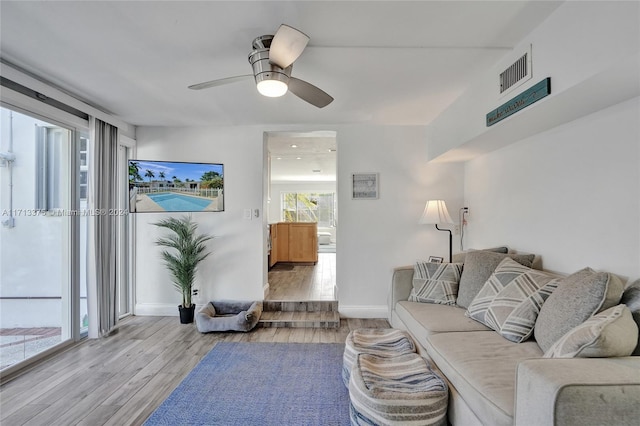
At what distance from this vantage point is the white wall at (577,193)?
1.64 meters

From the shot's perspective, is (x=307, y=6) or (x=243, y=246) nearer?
(x=307, y=6)

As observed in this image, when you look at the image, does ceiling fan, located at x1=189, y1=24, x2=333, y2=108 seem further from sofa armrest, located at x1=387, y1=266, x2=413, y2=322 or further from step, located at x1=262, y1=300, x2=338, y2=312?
step, located at x1=262, y1=300, x2=338, y2=312

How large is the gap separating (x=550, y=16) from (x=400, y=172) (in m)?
2.14

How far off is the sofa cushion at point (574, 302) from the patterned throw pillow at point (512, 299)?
0.08 m

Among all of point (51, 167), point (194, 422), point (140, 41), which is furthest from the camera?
point (51, 167)

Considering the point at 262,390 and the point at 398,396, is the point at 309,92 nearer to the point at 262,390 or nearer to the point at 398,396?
the point at 398,396

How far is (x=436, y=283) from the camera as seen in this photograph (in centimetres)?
271

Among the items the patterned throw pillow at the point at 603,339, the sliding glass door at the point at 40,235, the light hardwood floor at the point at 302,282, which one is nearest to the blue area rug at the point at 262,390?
the light hardwood floor at the point at 302,282

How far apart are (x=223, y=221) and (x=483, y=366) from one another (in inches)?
123

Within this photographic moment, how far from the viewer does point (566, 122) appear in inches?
79.9

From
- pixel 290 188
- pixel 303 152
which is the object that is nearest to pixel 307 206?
pixel 290 188

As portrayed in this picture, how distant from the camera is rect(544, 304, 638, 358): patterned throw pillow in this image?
1183 millimetres

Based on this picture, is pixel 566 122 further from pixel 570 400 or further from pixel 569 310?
pixel 570 400

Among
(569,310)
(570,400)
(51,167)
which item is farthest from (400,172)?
(51,167)
